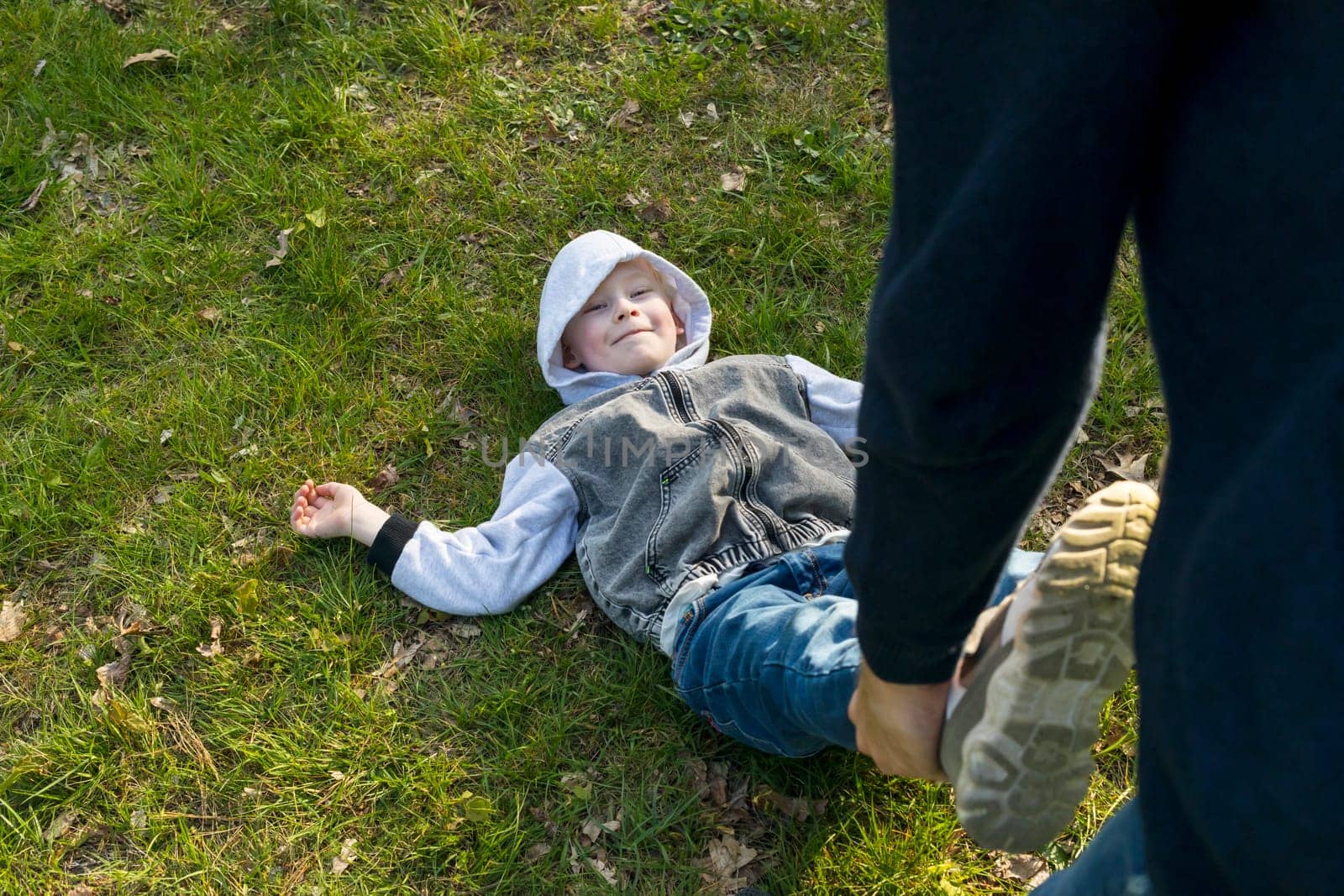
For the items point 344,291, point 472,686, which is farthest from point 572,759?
point 344,291

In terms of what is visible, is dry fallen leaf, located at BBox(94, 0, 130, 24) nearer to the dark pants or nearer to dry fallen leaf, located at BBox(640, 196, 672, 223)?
dry fallen leaf, located at BBox(640, 196, 672, 223)

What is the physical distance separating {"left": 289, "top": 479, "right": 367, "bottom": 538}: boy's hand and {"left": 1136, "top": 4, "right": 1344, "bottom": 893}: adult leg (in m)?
2.98

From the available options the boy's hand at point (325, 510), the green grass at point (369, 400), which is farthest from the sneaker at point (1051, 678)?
the boy's hand at point (325, 510)

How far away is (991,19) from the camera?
1.02 m

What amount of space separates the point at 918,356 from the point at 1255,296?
34 centimetres

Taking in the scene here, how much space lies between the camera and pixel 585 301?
3824mm

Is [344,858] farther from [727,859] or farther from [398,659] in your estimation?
[727,859]

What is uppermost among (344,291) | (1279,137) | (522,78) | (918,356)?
(1279,137)

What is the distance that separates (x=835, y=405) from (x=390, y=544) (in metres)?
1.65

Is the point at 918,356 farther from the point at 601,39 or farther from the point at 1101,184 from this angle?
the point at 601,39

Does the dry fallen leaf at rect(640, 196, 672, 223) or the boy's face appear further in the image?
the dry fallen leaf at rect(640, 196, 672, 223)

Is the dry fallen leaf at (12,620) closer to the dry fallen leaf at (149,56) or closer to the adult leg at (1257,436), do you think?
the dry fallen leaf at (149,56)

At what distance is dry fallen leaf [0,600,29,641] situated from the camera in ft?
11.5

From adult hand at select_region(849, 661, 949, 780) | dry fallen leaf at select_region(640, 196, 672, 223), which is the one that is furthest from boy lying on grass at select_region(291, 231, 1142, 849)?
adult hand at select_region(849, 661, 949, 780)
